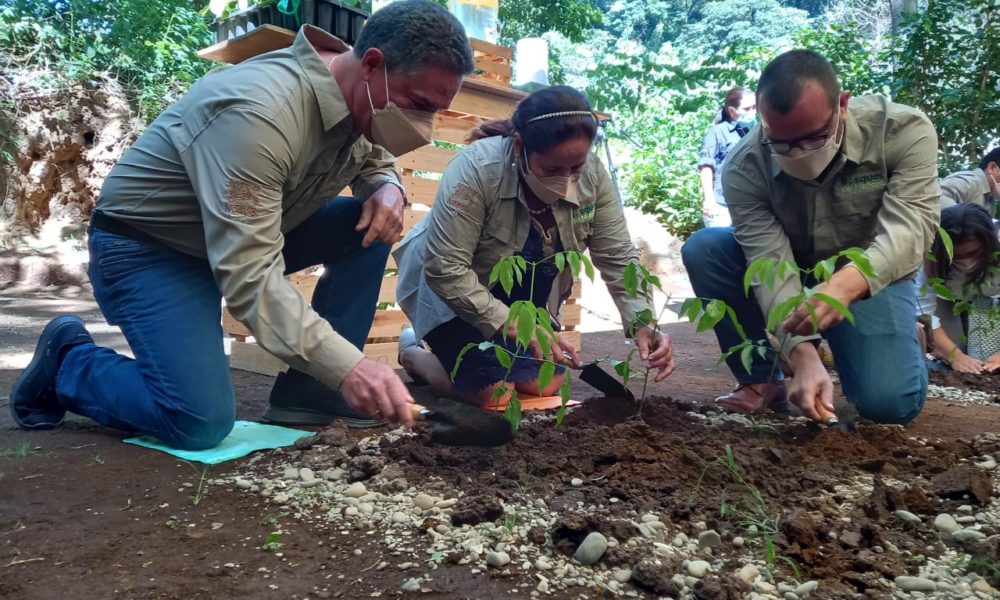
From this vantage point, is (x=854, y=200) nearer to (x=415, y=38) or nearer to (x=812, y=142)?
(x=812, y=142)

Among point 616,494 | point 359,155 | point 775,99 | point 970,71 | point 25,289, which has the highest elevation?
point 970,71

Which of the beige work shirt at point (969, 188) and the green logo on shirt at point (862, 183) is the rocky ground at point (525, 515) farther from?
the beige work shirt at point (969, 188)

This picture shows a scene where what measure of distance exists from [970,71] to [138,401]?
597 centimetres

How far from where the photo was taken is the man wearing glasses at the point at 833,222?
2316mm

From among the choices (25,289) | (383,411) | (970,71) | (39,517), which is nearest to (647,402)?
(383,411)

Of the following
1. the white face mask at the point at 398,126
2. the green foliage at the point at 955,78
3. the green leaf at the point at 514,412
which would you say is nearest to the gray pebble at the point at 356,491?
the green leaf at the point at 514,412

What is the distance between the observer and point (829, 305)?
2105mm

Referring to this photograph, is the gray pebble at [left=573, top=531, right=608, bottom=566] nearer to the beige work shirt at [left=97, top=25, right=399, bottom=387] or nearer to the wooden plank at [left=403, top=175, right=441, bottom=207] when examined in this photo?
the beige work shirt at [left=97, top=25, right=399, bottom=387]

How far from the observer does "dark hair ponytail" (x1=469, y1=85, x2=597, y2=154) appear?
98.0 inches

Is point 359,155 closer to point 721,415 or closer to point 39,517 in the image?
point 39,517

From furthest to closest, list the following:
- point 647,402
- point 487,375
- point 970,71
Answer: point 970,71 → point 487,375 → point 647,402

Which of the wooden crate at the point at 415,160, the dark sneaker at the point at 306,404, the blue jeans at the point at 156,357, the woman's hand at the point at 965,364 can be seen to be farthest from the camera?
the woman's hand at the point at 965,364

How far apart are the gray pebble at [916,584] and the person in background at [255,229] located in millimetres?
1036

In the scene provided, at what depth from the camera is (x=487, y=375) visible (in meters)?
3.11
